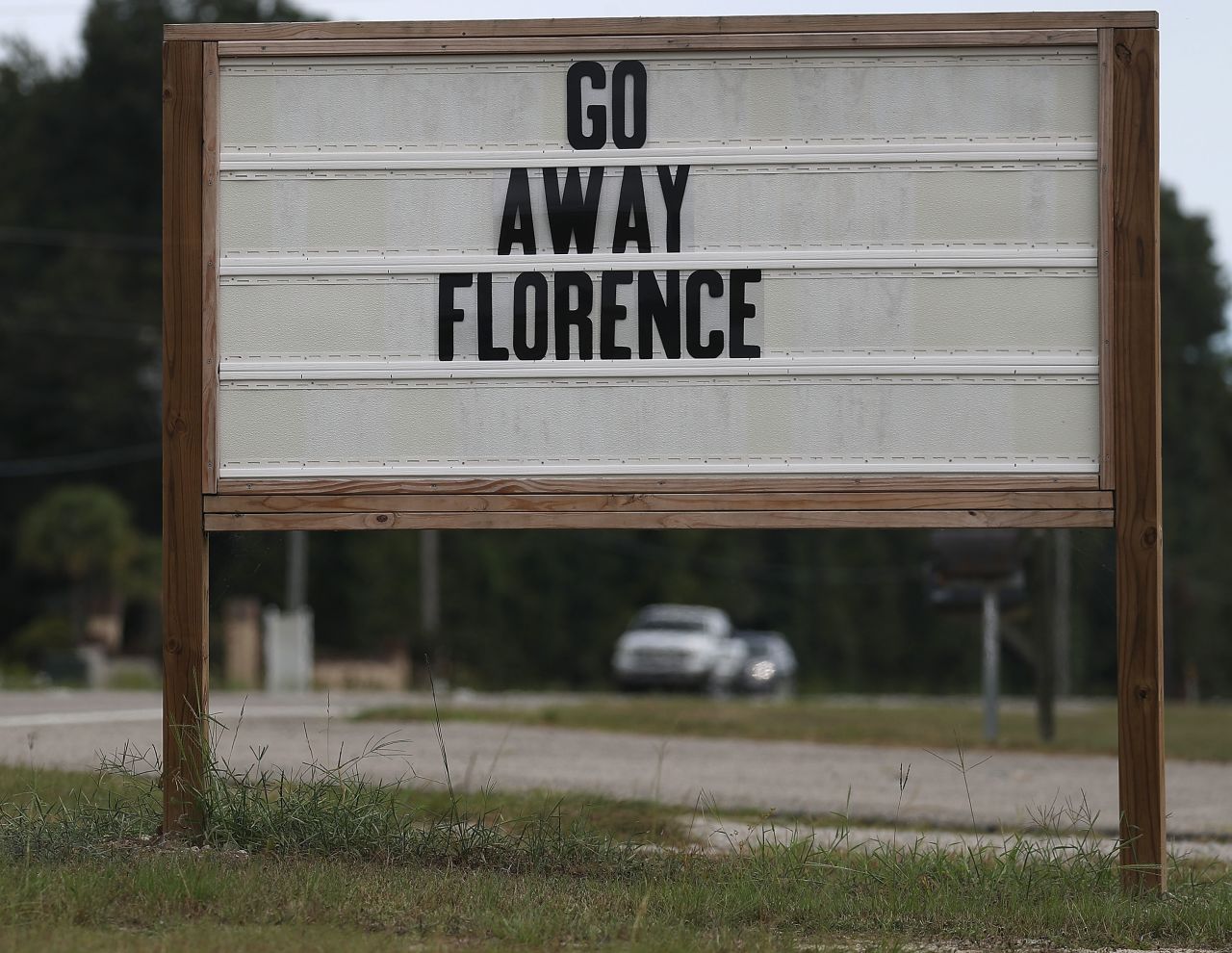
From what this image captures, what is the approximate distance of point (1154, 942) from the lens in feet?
18.2

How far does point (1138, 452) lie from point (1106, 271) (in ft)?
2.43

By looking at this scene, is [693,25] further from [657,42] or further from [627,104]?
[627,104]

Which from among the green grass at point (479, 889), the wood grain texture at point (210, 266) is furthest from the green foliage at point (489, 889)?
the wood grain texture at point (210, 266)

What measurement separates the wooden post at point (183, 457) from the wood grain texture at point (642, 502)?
6.9 inches

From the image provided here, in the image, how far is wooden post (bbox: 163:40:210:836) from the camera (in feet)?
20.8

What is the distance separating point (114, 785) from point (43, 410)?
37.8 meters

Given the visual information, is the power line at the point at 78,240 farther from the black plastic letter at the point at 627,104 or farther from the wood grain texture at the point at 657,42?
the black plastic letter at the point at 627,104

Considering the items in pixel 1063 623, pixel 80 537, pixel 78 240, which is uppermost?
pixel 78 240

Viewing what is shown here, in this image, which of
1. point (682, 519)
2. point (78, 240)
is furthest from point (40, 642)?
point (682, 519)

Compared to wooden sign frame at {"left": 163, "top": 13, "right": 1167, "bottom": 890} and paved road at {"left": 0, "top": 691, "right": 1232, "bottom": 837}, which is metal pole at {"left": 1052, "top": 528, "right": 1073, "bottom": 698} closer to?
paved road at {"left": 0, "top": 691, "right": 1232, "bottom": 837}

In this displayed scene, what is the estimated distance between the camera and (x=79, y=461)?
4231 centimetres

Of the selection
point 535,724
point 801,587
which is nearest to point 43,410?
point 801,587

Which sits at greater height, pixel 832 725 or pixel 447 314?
pixel 447 314

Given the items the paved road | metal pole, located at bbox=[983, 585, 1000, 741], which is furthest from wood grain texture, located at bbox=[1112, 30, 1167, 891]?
metal pole, located at bbox=[983, 585, 1000, 741]
